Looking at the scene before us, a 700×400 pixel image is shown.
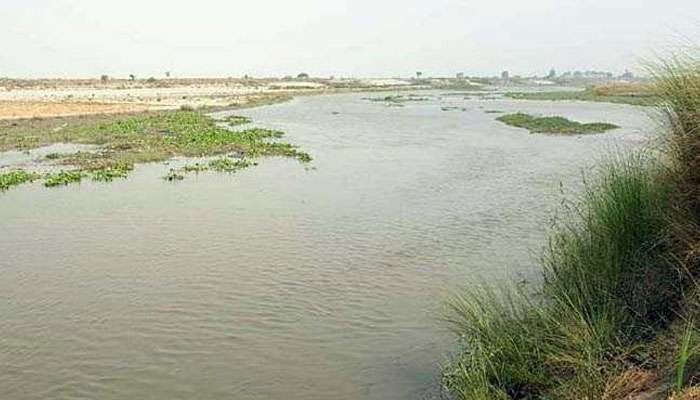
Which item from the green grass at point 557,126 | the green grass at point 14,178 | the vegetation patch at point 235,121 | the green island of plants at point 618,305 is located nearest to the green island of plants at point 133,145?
the green grass at point 14,178

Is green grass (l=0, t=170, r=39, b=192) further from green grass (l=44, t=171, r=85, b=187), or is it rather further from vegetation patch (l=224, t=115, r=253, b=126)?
vegetation patch (l=224, t=115, r=253, b=126)

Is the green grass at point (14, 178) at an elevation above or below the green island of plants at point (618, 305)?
below

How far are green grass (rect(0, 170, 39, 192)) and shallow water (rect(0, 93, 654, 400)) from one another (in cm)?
92

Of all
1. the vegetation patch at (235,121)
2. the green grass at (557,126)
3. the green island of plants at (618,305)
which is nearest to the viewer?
the green island of plants at (618,305)

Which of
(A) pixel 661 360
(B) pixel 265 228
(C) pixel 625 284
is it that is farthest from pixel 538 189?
(A) pixel 661 360

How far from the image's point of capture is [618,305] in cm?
646

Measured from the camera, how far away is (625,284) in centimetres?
668

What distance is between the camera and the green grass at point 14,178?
65.0 feet

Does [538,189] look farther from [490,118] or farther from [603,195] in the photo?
[490,118]

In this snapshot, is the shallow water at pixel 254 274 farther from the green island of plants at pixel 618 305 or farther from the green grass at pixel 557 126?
the green grass at pixel 557 126

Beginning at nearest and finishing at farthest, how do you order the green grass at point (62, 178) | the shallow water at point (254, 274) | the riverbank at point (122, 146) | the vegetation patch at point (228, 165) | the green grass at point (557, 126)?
the shallow water at point (254, 274)
the green grass at point (62, 178)
the riverbank at point (122, 146)
the vegetation patch at point (228, 165)
the green grass at point (557, 126)

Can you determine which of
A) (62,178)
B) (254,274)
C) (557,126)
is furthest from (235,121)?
(254,274)

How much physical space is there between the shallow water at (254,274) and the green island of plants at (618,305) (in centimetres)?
126

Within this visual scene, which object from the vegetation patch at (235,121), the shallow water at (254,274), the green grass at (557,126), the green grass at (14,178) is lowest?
the shallow water at (254,274)
